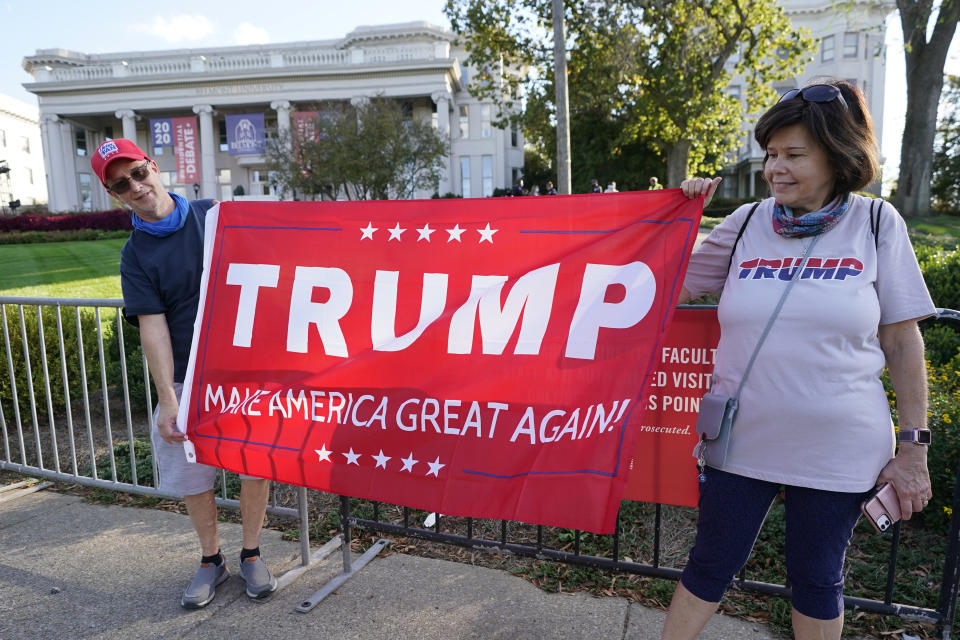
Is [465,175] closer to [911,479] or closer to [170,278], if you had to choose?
[170,278]

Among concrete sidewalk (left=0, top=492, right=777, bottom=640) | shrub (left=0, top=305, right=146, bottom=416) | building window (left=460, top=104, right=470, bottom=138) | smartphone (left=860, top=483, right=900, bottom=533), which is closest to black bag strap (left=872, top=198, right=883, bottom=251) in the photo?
smartphone (left=860, top=483, right=900, bottom=533)

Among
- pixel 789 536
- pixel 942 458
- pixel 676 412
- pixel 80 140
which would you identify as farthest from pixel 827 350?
pixel 80 140

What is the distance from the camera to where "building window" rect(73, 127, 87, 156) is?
5784 cm

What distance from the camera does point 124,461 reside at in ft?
15.9

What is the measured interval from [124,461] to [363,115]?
2582 cm

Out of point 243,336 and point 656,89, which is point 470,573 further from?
point 656,89

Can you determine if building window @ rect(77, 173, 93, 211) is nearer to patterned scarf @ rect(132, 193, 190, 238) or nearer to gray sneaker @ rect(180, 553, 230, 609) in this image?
patterned scarf @ rect(132, 193, 190, 238)

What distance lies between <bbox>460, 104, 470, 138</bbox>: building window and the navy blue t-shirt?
172 ft

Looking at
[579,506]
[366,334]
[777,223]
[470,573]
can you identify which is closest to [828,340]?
[777,223]

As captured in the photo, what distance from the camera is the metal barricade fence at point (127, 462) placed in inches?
105

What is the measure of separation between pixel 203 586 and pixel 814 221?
2946mm

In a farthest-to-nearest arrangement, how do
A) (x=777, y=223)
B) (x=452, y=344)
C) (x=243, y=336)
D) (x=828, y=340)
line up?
A: (x=243, y=336) → (x=452, y=344) → (x=777, y=223) → (x=828, y=340)

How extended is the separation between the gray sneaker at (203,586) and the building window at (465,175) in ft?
165

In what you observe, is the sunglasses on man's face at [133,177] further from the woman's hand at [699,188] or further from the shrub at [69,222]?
the shrub at [69,222]
